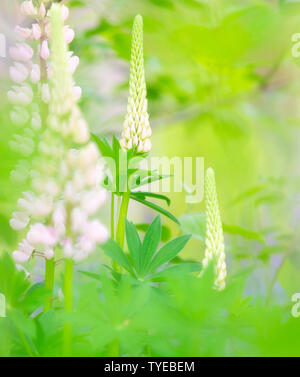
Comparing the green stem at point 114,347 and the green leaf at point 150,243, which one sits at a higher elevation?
the green leaf at point 150,243

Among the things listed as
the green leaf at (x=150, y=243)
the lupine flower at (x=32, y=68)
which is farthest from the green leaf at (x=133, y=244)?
the lupine flower at (x=32, y=68)

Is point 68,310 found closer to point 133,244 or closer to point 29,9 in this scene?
point 133,244

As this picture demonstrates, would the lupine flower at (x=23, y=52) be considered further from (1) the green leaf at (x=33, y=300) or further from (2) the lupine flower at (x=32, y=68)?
(1) the green leaf at (x=33, y=300)

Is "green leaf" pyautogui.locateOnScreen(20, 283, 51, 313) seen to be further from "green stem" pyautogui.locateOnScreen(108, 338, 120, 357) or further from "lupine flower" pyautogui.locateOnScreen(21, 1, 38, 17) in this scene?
"lupine flower" pyautogui.locateOnScreen(21, 1, 38, 17)

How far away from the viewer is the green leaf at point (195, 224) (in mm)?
517

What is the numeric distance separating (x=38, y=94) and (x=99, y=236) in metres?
0.14

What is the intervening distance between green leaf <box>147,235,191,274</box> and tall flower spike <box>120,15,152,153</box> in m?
0.08

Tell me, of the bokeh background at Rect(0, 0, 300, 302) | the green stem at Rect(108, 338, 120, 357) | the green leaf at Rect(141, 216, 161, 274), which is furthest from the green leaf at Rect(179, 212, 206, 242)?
the green stem at Rect(108, 338, 120, 357)

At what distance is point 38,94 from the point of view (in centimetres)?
35

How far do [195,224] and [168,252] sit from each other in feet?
0.48

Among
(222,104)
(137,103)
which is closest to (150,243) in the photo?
(137,103)

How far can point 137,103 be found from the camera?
1.23 feet

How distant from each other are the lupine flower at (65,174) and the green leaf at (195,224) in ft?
0.81

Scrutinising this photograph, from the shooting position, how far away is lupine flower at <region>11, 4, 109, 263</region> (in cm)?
26
